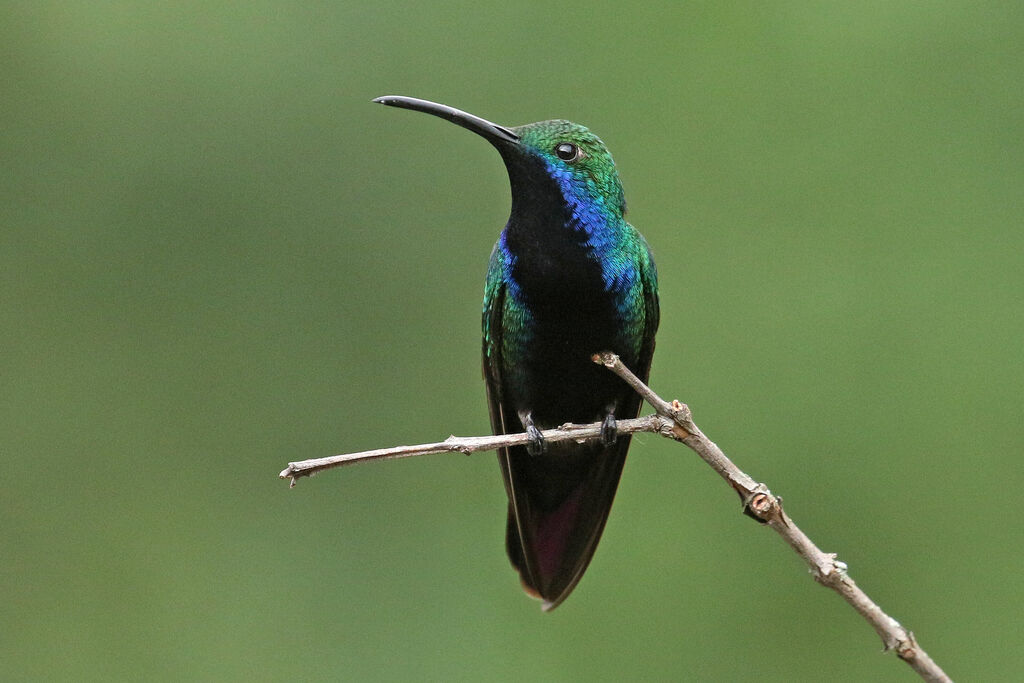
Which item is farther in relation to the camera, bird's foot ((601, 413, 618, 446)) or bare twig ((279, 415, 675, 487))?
bird's foot ((601, 413, 618, 446))

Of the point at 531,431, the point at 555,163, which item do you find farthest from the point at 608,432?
the point at 555,163

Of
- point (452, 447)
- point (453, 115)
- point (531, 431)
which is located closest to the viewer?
point (452, 447)

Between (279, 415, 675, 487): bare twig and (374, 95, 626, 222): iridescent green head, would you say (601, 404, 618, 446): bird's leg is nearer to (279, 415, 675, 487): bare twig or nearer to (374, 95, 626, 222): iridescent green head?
(279, 415, 675, 487): bare twig

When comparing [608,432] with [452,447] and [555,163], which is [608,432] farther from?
[452,447]

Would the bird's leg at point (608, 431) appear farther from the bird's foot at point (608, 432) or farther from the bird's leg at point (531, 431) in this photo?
the bird's leg at point (531, 431)

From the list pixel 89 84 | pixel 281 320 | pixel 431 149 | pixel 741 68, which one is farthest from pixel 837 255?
pixel 89 84

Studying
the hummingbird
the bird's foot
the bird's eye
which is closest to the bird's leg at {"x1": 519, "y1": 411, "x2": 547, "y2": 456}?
the hummingbird

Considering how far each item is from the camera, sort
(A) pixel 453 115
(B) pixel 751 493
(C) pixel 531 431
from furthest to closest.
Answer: (C) pixel 531 431 → (A) pixel 453 115 → (B) pixel 751 493

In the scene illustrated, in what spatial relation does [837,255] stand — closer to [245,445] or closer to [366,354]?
[366,354]
